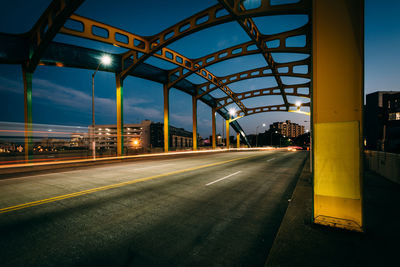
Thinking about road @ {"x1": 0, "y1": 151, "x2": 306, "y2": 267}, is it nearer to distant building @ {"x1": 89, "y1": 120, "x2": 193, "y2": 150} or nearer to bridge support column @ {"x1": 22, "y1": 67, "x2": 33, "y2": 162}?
bridge support column @ {"x1": 22, "y1": 67, "x2": 33, "y2": 162}

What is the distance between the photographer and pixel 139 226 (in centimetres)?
372

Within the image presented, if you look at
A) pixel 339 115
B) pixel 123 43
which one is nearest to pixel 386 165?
pixel 339 115

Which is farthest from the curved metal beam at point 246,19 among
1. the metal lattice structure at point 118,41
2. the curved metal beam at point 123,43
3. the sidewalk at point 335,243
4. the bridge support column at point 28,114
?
the bridge support column at point 28,114

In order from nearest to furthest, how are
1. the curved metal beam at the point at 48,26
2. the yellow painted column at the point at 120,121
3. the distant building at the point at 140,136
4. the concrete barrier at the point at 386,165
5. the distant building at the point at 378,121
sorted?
the concrete barrier at the point at 386,165
the curved metal beam at the point at 48,26
the yellow painted column at the point at 120,121
the distant building at the point at 378,121
the distant building at the point at 140,136

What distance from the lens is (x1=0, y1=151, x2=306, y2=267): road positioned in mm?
2711

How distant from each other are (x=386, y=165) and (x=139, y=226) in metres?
11.5

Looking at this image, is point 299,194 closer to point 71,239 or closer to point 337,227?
point 337,227

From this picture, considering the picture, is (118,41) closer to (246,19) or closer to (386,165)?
(246,19)

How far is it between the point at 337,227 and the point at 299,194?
8.01 ft

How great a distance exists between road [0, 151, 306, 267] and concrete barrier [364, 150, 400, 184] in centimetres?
492

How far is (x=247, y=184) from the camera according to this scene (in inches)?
295

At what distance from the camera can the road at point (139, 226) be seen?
271 cm

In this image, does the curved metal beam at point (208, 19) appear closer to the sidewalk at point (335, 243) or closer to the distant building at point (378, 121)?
the sidewalk at point (335, 243)

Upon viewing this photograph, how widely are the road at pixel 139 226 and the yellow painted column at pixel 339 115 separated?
1365mm
